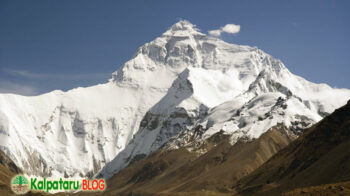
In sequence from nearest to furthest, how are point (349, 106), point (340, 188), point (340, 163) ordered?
point (340, 188) → point (340, 163) → point (349, 106)

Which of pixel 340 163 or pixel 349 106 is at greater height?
pixel 349 106

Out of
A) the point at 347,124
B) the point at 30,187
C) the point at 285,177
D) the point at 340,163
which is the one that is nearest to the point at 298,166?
the point at 285,177

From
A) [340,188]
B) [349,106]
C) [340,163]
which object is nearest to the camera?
[340,188]

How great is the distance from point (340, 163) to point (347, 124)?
36999mm

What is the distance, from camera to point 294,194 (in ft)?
309

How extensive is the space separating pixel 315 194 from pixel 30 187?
119392 millimetres

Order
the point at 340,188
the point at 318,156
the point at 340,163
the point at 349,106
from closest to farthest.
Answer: the point at 340,188 → the point at 340,163 → the point at 318,156 → the point at 349,106

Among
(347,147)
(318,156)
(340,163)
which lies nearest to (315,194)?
(340,163)

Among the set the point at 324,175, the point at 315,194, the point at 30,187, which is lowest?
the point at 315,194

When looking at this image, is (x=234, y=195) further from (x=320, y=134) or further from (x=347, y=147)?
(x=347, y=147)

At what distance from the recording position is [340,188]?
298ft

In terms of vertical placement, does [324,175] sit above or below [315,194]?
above

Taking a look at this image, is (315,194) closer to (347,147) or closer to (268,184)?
(347,147)

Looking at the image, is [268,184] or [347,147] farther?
[268,184]
